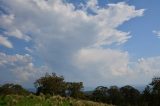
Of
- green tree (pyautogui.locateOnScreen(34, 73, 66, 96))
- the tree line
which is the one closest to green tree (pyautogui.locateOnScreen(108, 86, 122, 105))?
the tree line

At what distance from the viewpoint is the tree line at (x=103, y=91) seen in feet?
270

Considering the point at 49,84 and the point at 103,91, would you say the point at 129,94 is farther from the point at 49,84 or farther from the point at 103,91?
the point at 49,84

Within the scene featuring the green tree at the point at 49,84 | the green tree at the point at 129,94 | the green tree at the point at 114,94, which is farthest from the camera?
the green tree at the point at 114,94

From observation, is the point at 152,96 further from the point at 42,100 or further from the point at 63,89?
the point at 42,100

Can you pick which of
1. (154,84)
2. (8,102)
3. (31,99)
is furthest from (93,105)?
(154,84)

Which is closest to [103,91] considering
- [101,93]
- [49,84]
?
[101,93]

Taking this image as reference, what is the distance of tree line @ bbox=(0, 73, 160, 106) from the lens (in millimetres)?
82231

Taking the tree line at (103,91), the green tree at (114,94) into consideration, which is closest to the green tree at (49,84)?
the tree line at (103,91)

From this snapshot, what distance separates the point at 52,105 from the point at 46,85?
57.8 metres

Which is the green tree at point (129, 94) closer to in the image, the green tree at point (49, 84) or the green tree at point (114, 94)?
the green tree at point (114, 94)

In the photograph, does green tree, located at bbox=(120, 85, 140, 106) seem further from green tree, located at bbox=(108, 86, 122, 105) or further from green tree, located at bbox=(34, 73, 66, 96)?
green tree, located at bbox=(34, 73, 66, 96)

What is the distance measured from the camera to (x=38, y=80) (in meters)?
76.5

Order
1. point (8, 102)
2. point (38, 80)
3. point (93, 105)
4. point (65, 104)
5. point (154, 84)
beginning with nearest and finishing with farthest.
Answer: point (8, 102) < point (65, 104) < point (93, 105) < point (38, 80) < point (154, 84)

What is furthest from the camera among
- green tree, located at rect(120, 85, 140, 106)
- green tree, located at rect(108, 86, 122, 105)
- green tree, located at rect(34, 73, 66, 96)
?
green tree, located at rect(108, 86, 122, 105)
